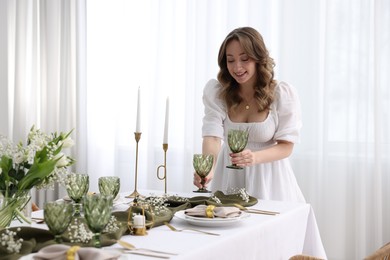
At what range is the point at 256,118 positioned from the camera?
9.11 feet

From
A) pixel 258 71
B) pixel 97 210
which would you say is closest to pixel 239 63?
Result: pixel 258 71

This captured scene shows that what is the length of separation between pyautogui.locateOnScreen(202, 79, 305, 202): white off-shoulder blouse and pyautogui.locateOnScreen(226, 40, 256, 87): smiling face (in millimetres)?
170

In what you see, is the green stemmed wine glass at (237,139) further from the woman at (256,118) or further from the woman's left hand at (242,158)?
the woman at (256,118)

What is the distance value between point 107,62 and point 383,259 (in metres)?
3.61

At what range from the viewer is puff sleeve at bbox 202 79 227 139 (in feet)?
9.21

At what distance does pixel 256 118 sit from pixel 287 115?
0.16 m

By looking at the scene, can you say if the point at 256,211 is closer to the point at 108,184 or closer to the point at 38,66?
the point at 108,184

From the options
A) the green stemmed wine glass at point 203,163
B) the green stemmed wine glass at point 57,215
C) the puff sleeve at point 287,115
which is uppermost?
the puff sleeve at point 287,115

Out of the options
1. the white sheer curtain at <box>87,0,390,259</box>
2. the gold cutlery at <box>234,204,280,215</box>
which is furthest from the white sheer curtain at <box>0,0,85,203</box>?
the gold cutlery at <box>234,204,280,215</box>

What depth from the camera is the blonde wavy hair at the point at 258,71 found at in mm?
2752

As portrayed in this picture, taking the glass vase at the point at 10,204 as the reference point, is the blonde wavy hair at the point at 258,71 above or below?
above

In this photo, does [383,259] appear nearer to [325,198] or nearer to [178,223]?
[178,223]

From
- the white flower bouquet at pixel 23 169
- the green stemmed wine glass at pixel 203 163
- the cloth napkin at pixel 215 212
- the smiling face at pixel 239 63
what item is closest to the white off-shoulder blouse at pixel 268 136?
the smiling face at pixel 239 63

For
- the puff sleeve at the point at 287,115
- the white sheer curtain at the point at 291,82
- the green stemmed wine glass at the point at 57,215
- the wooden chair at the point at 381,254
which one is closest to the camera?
the green stemmed wine glass at the point at 57,215
